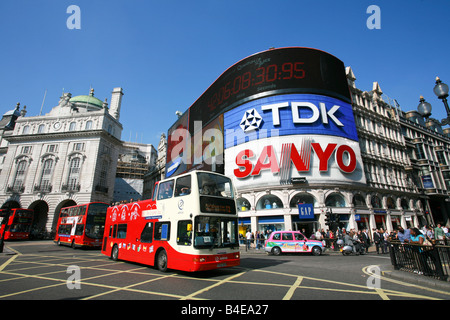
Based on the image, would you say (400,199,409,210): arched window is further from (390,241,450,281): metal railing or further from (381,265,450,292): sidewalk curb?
(381,265,450,292): sidewalk curb

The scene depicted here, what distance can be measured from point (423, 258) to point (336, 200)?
20322 mm

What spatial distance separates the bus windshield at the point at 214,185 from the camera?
918cm

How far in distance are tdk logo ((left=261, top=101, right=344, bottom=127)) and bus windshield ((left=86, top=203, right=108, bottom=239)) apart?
21581 millimetres

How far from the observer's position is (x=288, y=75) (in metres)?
30.0

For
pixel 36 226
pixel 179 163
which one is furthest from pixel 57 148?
pixel 179 163

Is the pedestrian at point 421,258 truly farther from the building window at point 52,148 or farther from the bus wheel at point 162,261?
the building window at point 52,148

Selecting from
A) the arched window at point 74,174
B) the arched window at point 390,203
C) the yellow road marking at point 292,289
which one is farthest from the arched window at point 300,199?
the arched window at point 74,174

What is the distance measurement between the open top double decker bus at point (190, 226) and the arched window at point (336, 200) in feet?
67.9

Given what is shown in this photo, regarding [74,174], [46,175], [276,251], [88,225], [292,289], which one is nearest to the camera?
[292,289]

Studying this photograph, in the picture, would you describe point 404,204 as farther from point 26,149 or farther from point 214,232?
point 26,149

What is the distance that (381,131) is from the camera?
36594mm

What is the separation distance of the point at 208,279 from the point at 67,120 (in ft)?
169

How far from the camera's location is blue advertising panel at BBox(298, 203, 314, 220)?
2506 centimetres

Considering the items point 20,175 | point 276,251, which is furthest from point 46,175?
point 276,251
